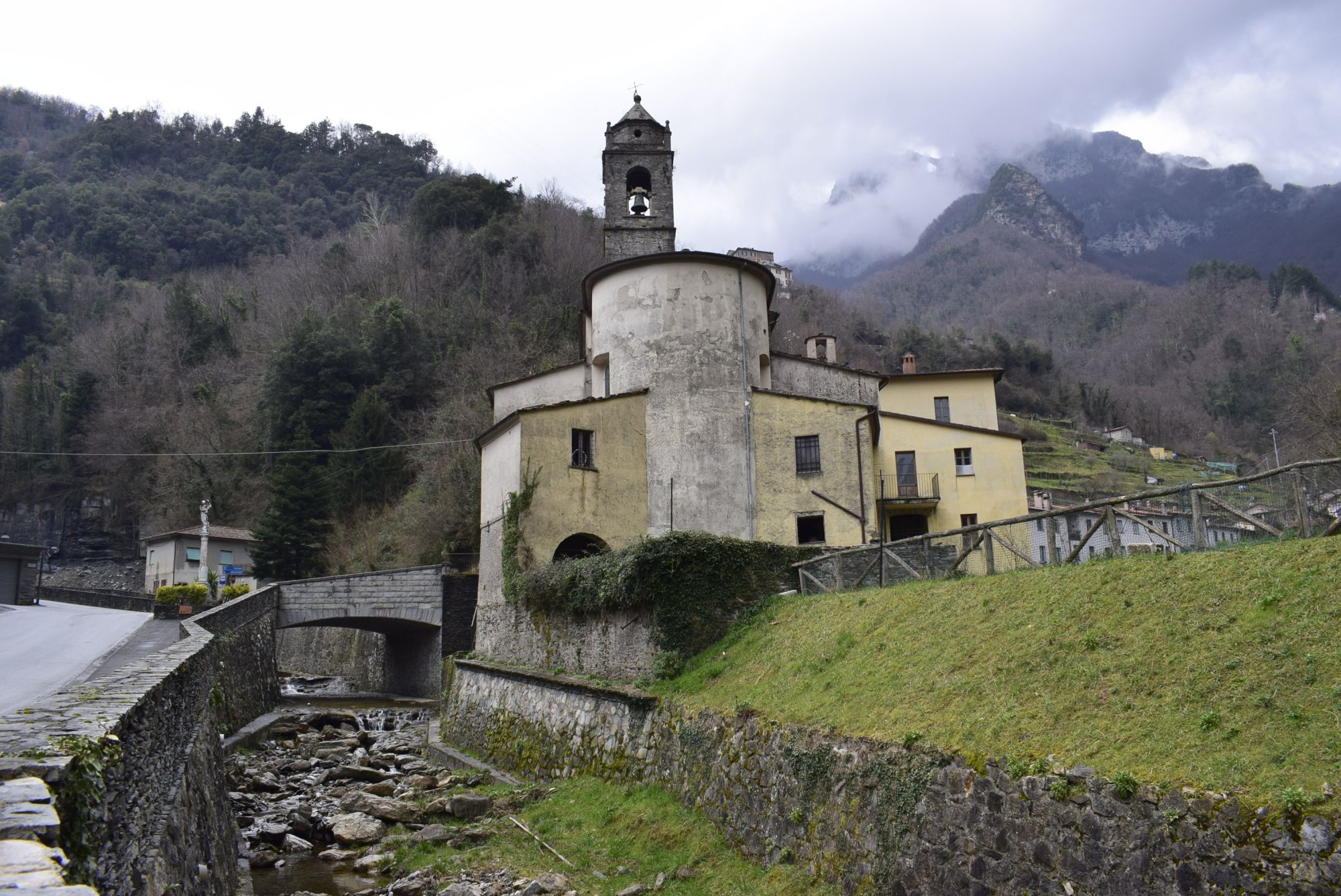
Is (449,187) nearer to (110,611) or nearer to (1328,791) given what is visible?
(110,611)

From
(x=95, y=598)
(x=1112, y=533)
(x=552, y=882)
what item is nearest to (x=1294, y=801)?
(x=1112, y=533)

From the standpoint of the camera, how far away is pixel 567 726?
18000 millimetres

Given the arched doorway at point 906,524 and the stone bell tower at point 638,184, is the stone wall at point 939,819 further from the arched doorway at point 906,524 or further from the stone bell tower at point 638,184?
the stone bell tower at point 638,184

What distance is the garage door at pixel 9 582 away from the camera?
37469 millimetres

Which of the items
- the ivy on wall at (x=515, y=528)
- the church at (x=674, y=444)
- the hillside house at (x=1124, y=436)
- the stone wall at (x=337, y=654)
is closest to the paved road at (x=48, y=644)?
the stone wall at (x=337, y=654)

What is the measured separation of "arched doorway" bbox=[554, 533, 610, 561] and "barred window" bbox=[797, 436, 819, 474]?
245 inches

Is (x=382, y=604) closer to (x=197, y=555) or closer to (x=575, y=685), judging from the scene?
(x=575, y=685)

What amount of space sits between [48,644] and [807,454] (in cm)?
2053

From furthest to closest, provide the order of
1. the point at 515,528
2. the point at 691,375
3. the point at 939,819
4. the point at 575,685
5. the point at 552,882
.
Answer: the point at 691,375
the point at 515,528
the point at 575,685
the point at 552,882
the point at 939,819

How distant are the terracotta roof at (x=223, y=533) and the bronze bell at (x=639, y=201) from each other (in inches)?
1134

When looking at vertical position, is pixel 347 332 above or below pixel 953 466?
above

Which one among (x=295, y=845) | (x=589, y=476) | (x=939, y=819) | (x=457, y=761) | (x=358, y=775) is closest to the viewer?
(x=939, y=819)

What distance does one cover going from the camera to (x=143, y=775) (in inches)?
289

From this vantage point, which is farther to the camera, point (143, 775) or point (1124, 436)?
point (1124, 436)
